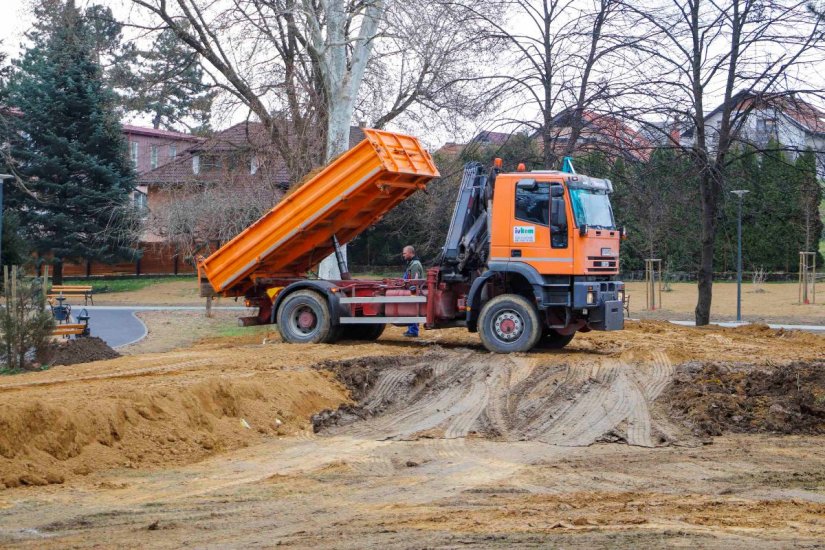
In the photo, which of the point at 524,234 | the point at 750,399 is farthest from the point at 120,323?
the point at 750,399

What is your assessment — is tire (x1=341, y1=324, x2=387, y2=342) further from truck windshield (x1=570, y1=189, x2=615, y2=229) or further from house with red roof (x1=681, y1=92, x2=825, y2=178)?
house with red roof (x1=681, y1=92, x2=825, y2=178)

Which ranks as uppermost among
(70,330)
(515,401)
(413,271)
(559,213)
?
(559,213)

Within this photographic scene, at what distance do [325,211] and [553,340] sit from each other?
4580mm

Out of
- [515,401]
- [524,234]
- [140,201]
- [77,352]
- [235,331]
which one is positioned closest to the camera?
[515,401]

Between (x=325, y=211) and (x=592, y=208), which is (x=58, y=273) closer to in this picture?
(x=325, y=211)

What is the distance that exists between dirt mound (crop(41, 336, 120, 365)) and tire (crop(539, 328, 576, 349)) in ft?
24.8

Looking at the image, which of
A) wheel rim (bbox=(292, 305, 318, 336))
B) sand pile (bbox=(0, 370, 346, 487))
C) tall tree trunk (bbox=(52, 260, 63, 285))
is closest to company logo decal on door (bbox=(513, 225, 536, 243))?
wheel rim (bbox=(292, 305, 318, 336))

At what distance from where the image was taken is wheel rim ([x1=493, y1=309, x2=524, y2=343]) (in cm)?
1605

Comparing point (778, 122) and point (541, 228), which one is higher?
point (778, 122)

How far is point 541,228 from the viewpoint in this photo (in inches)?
613

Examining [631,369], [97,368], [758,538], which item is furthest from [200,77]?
[758,538]

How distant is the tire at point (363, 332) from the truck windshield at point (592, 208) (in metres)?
4.67

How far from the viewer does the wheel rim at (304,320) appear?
17469 millimetres

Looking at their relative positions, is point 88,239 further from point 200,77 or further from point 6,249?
point 200,77
